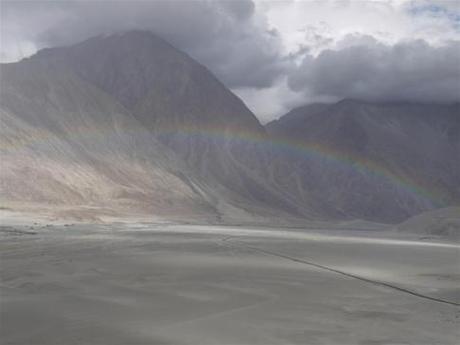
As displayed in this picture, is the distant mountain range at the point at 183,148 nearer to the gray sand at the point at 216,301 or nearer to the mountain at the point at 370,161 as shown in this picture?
the mountain at the point at 370,161

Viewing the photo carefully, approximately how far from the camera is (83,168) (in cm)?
7431

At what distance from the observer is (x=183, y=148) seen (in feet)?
358

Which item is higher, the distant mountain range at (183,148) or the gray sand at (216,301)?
the distant mountain range at (183,148)

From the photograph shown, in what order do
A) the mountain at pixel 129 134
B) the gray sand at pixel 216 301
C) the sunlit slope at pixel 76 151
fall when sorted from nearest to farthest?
the gray sand at pixel 216 301
the sunlit slope at pixel 76 151
the mountain at pixel 129 134

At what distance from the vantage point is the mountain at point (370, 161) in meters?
139

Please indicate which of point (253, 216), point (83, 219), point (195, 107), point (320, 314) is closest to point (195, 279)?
point (320, 314)

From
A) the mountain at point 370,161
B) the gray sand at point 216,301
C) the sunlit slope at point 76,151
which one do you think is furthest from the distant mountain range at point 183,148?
the gray sand at point 216,301

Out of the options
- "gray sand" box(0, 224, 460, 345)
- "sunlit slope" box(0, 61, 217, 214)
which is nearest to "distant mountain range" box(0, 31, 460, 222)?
"sunlit slope" box(0, 61, 217, 214)

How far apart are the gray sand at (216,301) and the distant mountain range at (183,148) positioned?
42.1m

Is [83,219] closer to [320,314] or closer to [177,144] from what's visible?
[320,314]

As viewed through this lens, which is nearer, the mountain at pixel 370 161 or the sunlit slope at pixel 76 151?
the sunlit slope at pixel 76 151

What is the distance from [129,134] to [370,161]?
88385 mm

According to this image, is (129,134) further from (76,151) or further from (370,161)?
(370,161)

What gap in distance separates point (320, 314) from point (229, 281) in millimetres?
3766
